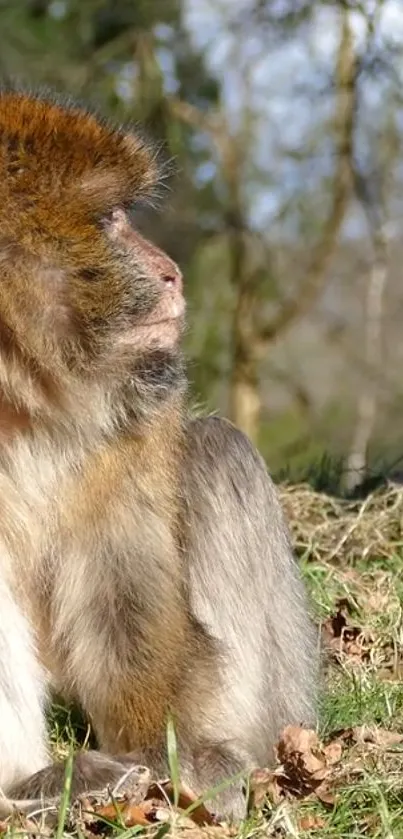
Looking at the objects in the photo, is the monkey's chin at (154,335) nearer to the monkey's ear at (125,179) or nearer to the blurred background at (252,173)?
the monkey's ear at (125,179)

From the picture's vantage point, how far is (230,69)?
13.2 m

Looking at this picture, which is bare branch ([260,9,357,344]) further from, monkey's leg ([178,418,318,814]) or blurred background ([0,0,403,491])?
monkey's leg ([178,418,318,814])

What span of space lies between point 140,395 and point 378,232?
11503mm

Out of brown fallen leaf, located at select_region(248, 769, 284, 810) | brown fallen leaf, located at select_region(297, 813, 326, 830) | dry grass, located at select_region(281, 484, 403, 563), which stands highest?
dry grass, located at select_region(281, 484, 403, 563)

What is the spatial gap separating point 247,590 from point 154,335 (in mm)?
771

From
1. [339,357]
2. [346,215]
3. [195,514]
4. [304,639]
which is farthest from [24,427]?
[339,357]

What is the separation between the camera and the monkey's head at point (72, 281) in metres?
2.93

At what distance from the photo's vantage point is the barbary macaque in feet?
9.73

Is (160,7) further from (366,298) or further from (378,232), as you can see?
(366,298)

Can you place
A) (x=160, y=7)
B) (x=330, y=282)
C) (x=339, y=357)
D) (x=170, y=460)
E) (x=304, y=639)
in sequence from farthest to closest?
(x=339, y=357) < (x=330, y=282) < (x=160, y=7) < (x=304, y=639) < (x=170, y=460)

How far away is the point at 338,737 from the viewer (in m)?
3.53

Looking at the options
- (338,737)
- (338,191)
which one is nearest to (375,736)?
(338,737)

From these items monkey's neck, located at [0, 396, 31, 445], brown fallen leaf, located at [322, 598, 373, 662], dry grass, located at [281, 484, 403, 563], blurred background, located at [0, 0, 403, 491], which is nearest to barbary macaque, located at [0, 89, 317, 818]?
monkey's neck, located at [0, 396, 31, 445]

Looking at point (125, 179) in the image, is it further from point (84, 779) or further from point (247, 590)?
point (84, 779)
